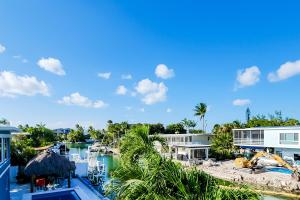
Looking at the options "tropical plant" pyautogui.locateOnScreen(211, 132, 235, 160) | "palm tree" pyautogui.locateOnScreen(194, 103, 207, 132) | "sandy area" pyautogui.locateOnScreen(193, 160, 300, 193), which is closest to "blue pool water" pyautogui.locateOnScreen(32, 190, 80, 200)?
"sandy area" pyautogui.locateOnScreen(193, 160, 300, 193)

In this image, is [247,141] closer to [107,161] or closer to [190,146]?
[190,146]

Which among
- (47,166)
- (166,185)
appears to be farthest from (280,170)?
(166,185)

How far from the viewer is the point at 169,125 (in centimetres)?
Answer: 7538

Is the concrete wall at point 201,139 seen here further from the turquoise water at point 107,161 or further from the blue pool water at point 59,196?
the blue pool water at point 59,196

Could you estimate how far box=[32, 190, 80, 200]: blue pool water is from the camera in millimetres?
16016

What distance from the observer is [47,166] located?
17062mm

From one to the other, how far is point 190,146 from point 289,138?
1383 centimetres

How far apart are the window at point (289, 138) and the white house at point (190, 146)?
10.9 m

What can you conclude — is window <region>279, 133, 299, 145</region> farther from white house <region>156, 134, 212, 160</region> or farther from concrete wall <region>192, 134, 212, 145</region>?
concrete wall <region>192, 134, 212, 145</region>

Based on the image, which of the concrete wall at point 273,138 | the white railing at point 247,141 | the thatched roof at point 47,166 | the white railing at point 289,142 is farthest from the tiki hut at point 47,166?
the white railing at point 247,141

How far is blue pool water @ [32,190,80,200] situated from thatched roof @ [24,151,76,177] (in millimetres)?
1294

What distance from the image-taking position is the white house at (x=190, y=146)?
39.9 metres

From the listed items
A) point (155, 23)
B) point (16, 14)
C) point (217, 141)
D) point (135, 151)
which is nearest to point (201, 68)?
point (217, 141)

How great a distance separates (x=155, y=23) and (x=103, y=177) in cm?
1733
